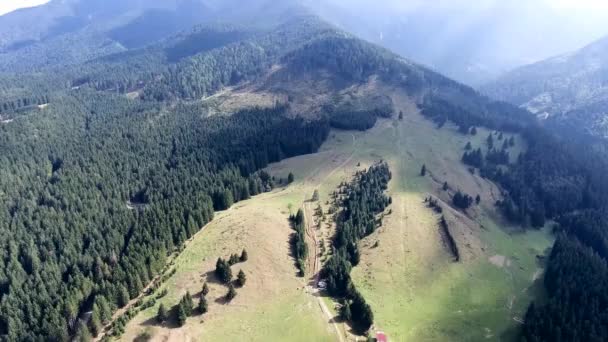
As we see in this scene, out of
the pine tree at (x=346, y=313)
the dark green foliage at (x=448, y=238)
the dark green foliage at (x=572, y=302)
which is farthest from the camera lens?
the dark green foliage at (x=448, y=238)

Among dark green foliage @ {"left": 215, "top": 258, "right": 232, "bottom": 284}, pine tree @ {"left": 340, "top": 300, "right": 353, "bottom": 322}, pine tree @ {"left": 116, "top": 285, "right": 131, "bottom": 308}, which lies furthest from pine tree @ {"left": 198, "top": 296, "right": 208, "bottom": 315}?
pine tree @ {"left": 340, "top": 300, "right": 353, "bottom": 322}

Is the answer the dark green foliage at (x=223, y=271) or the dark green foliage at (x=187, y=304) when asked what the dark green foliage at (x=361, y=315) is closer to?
the dark green foliage at (x=223, y=271)

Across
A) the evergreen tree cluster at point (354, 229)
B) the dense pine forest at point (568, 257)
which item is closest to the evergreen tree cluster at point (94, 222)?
→ the evergreen tree cluster at point (354, 229)

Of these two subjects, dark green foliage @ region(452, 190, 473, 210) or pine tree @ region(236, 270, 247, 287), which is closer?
pine tree @ region(236, 270, 247, 287)

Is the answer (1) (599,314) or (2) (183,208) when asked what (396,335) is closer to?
(1) (599,314)

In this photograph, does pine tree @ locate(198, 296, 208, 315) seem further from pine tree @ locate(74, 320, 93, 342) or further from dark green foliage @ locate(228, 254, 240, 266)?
pine tree @ locate(74, 320, 93, 342)

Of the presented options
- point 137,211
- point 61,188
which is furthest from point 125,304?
point 61,188
